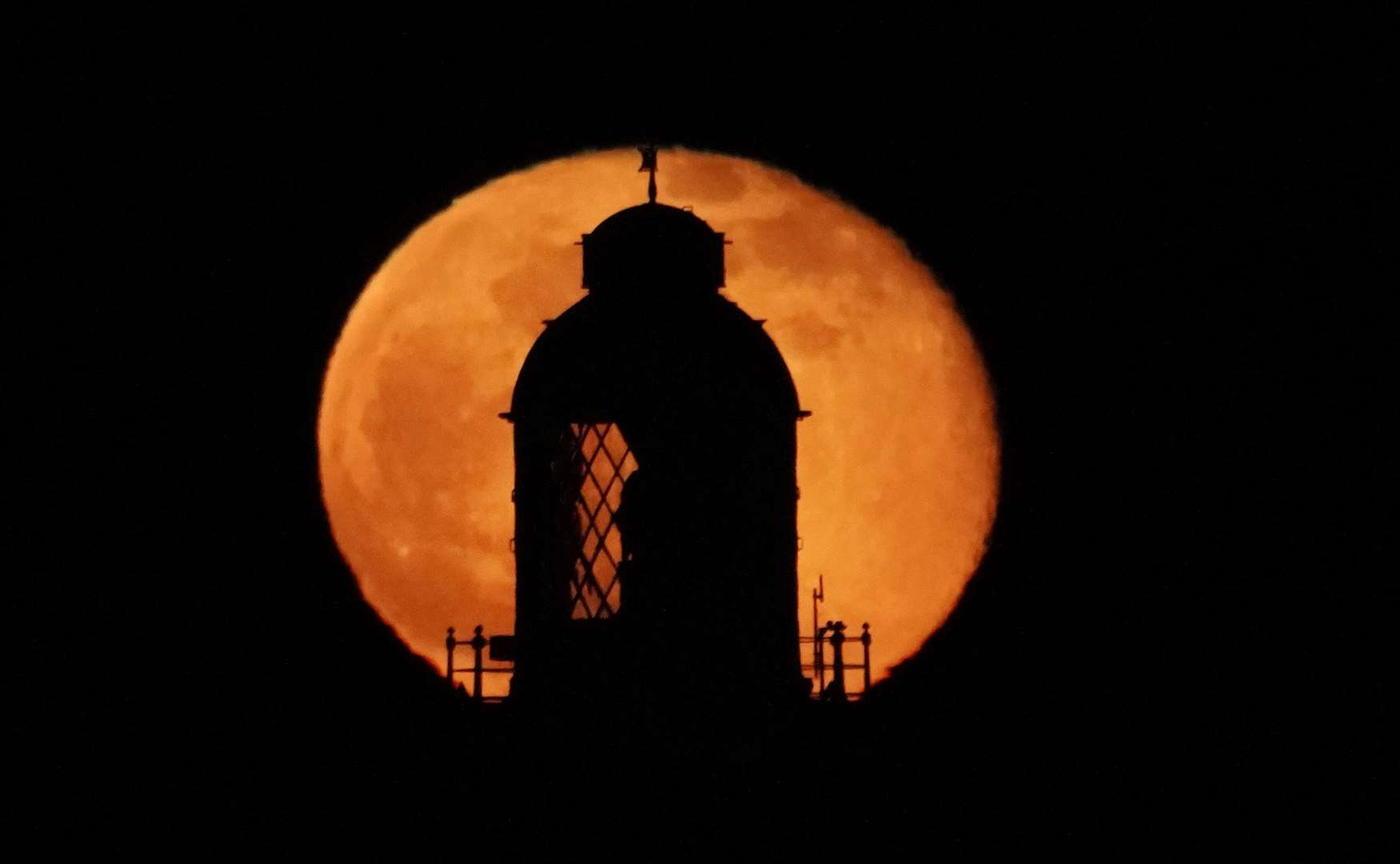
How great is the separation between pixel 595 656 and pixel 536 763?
1.10m

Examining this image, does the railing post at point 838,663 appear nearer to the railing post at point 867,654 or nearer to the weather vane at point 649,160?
the railing post at point 867,654

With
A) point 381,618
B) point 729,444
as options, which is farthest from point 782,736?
point 381,618

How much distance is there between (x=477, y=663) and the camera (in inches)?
851

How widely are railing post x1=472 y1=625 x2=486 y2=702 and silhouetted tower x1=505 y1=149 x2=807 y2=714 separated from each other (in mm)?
324

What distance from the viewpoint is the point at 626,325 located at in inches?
855

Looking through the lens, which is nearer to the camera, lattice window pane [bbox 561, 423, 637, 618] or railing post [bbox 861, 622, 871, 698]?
railing post [bbox 861, 622, 871, 698]

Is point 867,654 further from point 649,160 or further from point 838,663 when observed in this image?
point 649,160

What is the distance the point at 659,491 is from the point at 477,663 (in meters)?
2.16

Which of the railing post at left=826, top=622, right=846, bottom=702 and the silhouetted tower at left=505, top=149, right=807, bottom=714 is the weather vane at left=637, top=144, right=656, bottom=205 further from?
the railing post at left=826, top=622, right=846, bottom=702

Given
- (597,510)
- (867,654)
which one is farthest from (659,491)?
(867,654)

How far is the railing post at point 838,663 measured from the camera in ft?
70.3

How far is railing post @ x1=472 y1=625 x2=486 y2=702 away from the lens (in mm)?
21453

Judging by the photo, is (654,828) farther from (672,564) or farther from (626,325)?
(626,325)

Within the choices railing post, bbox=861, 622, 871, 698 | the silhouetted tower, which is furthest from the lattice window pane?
railing post, bbox=861, 622, 871, 698
